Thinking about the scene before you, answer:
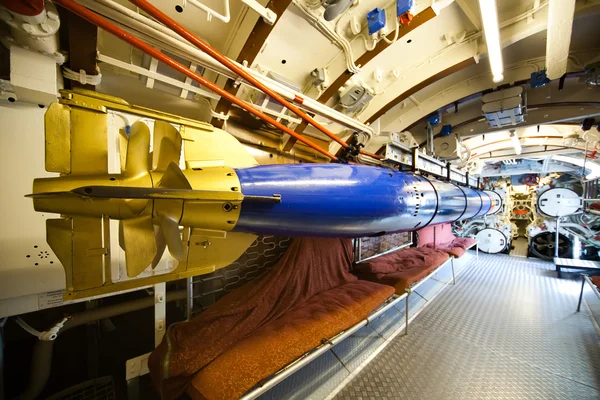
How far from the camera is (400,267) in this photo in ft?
8.48

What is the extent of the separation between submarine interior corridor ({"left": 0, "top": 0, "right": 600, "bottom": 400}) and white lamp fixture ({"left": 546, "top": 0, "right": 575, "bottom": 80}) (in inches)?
0.8

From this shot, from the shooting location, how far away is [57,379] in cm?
164

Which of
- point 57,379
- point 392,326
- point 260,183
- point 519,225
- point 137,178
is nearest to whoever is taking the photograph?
point 137,178

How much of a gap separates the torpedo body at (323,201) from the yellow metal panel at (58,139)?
0.51 meters

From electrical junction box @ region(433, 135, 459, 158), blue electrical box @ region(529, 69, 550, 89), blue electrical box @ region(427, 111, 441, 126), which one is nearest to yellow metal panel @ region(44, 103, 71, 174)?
blue electrical box @ region(427, 111, 441, 126)

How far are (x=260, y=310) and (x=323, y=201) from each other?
1.05m

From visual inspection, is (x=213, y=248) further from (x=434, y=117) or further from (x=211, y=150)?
(x=434, y=117)

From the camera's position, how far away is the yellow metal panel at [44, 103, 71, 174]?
1.93ft

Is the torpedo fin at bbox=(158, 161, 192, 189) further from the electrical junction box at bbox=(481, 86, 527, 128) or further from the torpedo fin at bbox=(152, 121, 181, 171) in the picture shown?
the electrical junction box at bbox=(481, 86, 527, 128)

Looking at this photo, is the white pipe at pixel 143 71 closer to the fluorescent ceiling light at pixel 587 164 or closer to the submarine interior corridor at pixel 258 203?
the submarine interior corridor at pixel 258 203

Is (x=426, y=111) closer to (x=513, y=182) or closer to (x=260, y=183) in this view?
(x=260, y=183)

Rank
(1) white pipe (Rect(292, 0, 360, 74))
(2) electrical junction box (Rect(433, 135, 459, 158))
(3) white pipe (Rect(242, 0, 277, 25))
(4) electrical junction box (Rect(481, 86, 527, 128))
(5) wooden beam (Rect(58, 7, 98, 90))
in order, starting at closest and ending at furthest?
(5) wooden beam (Rect(58, 7, 98, 90)), (3) white pipe (Rect(242, 0, 277, 25)), (1) white pipe (Rect(292, 0, 360, 74)), (4) electrical junction box (Rect(481, 86, 527, 128)), (2) electrical junction box (Rect(433, 135, 459, 158))

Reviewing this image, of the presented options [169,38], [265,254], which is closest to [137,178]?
[169,38]

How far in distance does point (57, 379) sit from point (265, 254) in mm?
1948
